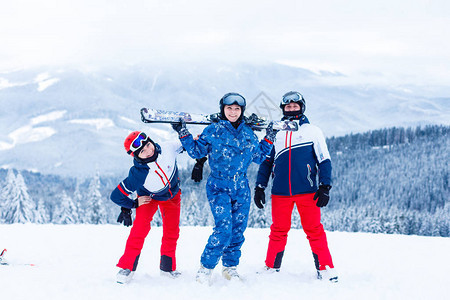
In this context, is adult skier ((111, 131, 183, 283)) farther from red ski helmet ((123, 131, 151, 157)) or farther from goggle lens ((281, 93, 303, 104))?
goggle lens ((281, 93, 303, 104))

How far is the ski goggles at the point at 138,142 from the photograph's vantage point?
508 cm

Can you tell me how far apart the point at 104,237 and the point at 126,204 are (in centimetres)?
467

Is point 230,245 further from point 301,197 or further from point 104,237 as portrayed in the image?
point 104,237

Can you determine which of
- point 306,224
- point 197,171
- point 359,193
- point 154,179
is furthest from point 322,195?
point 359,193

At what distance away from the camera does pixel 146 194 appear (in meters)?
5.35

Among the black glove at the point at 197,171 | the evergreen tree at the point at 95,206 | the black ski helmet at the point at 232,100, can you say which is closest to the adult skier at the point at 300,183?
the black ski helmet at the point at 232,100

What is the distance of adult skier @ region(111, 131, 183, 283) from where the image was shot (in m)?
5.14

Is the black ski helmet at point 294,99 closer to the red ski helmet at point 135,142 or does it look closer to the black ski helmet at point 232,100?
the black ski helmet at point 232,100

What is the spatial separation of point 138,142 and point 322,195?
276 cm

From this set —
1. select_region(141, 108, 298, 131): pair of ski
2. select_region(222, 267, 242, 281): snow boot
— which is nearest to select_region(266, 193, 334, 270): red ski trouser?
select_region(222, 267, 242, 281): snow boot

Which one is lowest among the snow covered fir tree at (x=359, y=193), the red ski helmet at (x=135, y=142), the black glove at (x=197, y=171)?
the snow covered fir tree at (x=359, y=193)

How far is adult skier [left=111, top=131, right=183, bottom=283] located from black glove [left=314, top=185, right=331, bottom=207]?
2.10m

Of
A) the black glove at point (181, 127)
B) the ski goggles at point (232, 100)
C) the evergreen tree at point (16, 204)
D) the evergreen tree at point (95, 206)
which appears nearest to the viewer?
the black glove at point (181, 127)

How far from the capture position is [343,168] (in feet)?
393
